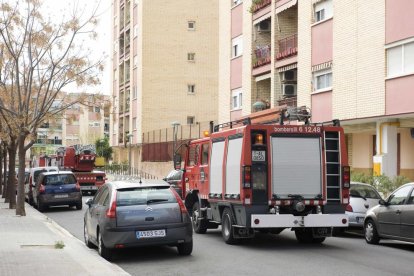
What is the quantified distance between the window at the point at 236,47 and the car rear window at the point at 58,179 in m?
13.0

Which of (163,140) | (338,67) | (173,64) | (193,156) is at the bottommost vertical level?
(193,156)

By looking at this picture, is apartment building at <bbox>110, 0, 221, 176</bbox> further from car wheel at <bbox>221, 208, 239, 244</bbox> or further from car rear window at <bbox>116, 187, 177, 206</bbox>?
car rear window at <bbox>116, 187, 177, 206</bbox>

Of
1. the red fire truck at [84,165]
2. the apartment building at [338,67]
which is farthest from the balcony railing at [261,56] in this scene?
the red fire truck at [84,165]

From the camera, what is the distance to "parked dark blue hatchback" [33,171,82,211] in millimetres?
25281

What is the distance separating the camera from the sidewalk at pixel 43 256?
9.80 m

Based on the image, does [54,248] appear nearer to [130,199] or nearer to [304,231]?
[130,199]

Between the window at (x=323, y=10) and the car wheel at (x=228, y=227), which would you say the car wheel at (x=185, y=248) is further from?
the window at (x=323, y=10)

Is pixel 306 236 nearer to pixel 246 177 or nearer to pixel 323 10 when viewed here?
pixel 246 177

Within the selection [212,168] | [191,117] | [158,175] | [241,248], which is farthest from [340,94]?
[191,117]

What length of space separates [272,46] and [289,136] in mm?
18383

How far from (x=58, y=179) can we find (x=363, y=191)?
1334 centimetres

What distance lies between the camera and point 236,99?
1406 inches

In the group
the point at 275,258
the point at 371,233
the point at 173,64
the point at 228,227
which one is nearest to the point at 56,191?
the point at 228,227

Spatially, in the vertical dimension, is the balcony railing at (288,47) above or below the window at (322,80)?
above
